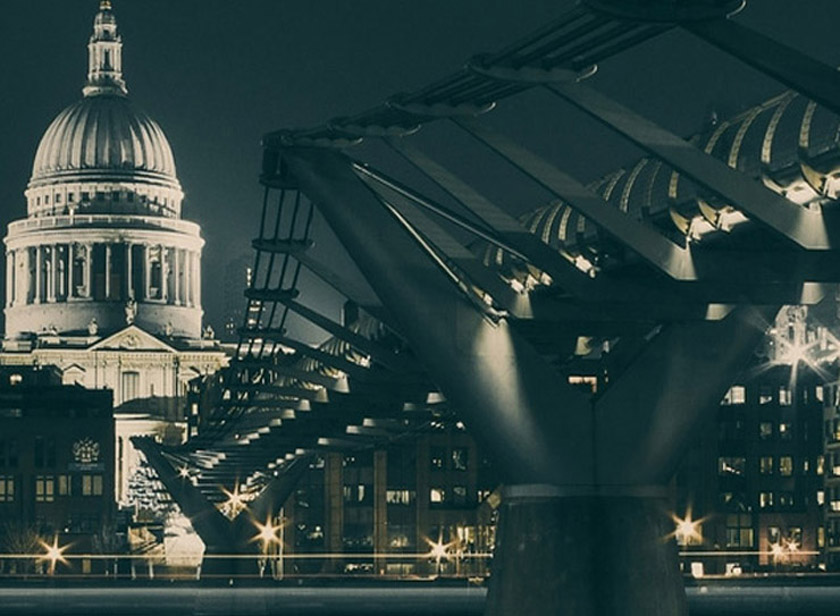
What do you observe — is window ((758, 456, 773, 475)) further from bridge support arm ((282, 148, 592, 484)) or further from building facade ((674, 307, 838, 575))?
bridge support arm ((282, 148, 592, 484))

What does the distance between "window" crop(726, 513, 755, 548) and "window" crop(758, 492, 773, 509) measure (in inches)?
58.0

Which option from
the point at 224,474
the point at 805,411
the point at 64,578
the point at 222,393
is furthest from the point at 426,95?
the point at 805,411

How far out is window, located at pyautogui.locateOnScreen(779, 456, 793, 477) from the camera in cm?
19225

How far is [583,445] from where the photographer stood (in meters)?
49.4

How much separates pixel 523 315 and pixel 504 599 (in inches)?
193

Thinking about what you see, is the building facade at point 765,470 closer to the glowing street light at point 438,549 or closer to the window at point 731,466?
the window at point 731,466

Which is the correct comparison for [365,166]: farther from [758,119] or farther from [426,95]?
[758,119]

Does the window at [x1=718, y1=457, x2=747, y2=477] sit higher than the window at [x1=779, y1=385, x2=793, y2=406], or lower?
lower

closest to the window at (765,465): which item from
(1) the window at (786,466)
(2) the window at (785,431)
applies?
(1) the window at (786,466)

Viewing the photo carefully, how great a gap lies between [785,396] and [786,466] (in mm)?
5868

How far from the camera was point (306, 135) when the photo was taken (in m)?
56.1

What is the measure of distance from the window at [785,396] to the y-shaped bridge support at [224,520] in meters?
54.2

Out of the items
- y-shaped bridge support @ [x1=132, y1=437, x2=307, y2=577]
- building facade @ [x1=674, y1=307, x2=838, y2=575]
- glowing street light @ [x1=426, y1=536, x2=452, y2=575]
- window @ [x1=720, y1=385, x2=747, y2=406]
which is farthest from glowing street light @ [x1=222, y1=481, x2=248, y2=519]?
window @ [x1=720, y1=385, x2=747, y2=406]

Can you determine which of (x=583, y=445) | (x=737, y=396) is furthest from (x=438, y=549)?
(x=583, y=445)
